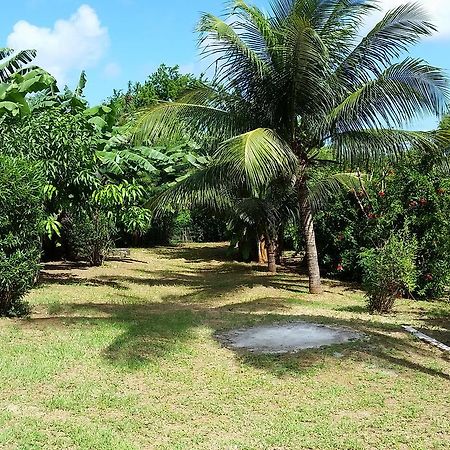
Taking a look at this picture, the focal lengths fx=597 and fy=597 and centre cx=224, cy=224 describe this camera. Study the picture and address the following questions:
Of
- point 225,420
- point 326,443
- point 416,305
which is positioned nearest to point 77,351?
point 225,420

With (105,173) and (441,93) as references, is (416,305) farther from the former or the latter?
(105,173)

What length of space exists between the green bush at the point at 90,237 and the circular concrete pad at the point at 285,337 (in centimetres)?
998

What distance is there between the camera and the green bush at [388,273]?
402 inches

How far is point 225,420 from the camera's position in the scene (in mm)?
4648

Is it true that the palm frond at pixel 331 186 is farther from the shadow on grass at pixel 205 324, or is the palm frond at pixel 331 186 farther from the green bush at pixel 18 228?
the green bush at pixel 18 228

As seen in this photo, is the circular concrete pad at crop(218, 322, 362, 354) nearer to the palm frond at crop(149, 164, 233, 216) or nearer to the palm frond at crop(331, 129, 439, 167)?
the palm frond at crop(149, 164, 233, 216)

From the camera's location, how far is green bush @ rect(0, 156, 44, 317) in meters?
7.58

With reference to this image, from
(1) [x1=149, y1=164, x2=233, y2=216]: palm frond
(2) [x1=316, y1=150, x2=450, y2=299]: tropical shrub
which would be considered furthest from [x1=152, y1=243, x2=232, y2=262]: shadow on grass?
(2) [x1=316, y1=150, x2=450, y2=299]: tropical shrub

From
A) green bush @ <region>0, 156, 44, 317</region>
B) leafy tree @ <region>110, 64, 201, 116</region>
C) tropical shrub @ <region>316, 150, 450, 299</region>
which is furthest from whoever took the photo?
leafy tree @ <region>110, 64, 201, 116</region>

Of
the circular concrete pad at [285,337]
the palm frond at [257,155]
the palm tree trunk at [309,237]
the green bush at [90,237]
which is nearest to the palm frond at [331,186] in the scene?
the palm tree trunk at [309,237]

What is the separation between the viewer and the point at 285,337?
7277 millimetres

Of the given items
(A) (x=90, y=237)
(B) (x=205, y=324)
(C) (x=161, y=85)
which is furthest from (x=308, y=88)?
(C) (x=161, y=85)

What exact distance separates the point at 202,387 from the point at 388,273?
5786 millimetres

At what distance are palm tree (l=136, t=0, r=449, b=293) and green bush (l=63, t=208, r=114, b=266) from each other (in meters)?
5.60
